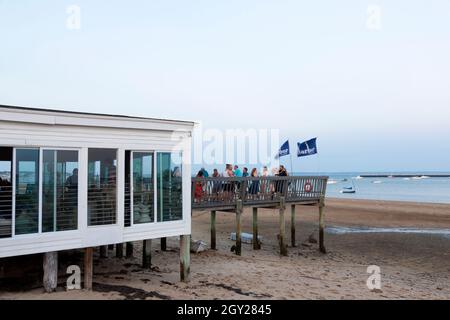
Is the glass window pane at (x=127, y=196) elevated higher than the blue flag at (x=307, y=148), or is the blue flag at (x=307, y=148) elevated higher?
the blue flag at (x=307, y=148)

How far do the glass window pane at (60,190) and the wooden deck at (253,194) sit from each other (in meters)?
5.54

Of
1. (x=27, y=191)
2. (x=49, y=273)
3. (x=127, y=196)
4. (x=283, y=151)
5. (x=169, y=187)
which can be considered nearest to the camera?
(x=27, y=191)

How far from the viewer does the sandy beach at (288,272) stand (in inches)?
425

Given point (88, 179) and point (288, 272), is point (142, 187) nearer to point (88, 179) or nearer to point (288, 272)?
point (88, 179)

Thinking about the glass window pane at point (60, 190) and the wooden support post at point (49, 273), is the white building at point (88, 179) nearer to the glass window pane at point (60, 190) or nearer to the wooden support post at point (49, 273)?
the glass window pane at point (60, 190)

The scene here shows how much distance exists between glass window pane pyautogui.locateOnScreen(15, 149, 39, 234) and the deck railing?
639 centimetres

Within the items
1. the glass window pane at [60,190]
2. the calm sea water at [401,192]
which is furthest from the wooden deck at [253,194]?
the calm sea water at [401,192]

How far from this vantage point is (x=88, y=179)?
10.4 meters

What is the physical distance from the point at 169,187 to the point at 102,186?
1.83 metres

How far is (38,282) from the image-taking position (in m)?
11.1

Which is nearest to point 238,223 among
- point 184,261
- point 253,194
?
point 253,194

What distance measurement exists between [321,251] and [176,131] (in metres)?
11.4

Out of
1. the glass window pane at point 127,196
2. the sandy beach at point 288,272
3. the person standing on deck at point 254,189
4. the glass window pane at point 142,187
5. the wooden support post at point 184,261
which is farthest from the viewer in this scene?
the person standing on deck at point 254,189
